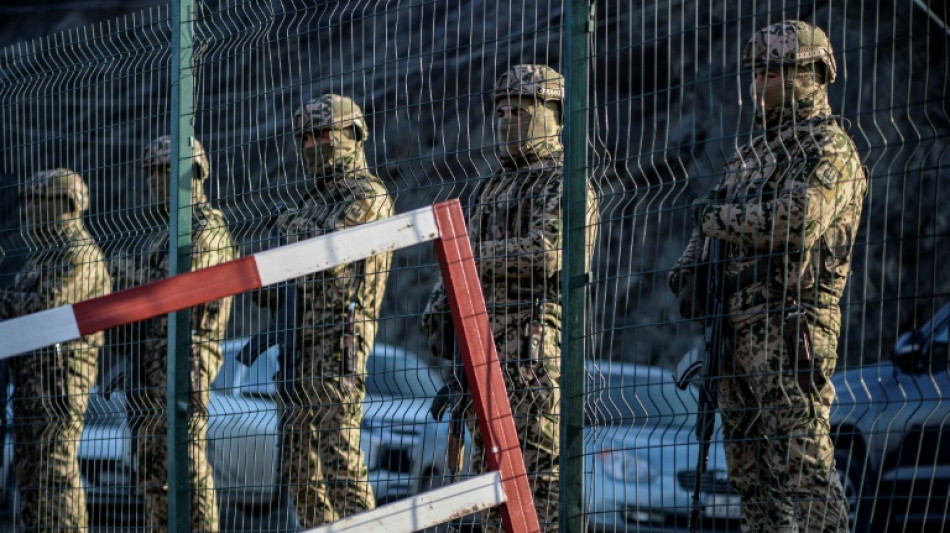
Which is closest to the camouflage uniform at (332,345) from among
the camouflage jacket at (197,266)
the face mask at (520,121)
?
the camouflage jacket at (197,266)

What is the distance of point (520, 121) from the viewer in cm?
573

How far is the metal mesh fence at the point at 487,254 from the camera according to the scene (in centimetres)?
466

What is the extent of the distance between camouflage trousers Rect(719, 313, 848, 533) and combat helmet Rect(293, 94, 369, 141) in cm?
186

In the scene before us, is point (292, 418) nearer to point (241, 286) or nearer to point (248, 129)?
point (248, 129)

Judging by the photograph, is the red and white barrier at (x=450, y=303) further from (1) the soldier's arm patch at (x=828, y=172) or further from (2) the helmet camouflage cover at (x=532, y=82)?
(2) the helmet camouflage cover at (x=532, y=82)

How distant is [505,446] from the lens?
3.54 meters

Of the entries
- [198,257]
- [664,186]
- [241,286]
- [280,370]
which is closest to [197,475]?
[280,370]

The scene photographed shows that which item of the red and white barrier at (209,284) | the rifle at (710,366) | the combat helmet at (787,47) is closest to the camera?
the red and white barrier at (209,284)

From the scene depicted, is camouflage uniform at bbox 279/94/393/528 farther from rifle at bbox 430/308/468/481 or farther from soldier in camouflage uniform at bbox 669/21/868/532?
soldier in camouflage uniform at bbox 669/21/868/532

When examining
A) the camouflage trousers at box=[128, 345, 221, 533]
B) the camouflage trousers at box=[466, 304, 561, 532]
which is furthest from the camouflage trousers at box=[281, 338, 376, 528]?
the camouflage trousers at box=[466, 304, 561, 532]

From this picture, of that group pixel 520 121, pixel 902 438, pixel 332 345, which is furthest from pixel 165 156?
pixel 902 438

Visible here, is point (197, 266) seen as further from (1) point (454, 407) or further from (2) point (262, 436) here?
(1) point (454, 407)

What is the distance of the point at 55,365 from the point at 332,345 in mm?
2114

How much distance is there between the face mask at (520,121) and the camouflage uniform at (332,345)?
21.1 inches
